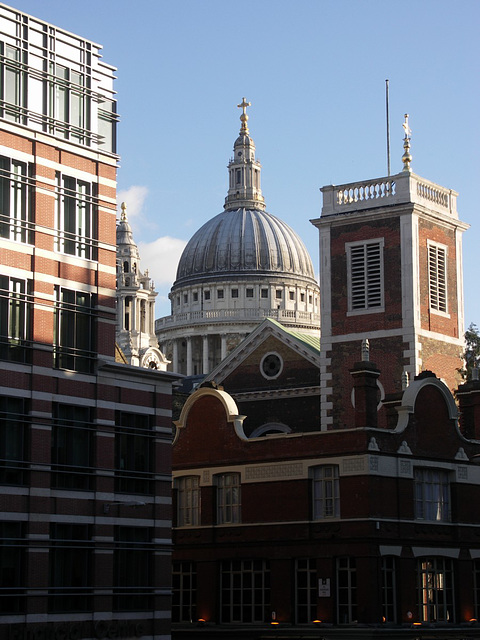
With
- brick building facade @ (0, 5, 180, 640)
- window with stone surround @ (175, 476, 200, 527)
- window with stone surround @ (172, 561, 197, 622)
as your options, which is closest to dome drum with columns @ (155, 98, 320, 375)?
window with stone surround @ (175, 476, 200, 527)

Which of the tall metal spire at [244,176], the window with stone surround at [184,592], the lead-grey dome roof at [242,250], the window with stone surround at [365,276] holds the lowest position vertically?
the window with stone surround at [184,592]

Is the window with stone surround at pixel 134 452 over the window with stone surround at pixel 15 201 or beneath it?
beneath

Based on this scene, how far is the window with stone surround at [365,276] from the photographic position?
2655 inches

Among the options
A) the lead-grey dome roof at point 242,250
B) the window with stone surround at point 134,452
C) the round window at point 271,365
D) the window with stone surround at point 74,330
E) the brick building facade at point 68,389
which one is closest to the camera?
the brick building facade at point 68,389

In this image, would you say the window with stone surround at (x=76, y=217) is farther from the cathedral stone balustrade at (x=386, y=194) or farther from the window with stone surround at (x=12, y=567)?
the cathedral stone balustrade at (x=386, y=194)

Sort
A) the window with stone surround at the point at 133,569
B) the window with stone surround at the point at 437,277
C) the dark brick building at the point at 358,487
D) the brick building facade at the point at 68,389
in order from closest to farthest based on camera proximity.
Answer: the brick building facade at the point at 68,389
the window with stone surround at the point at 133,569
the dark brick building at the point at 358,487
the window with stone surround at the point at 437,277

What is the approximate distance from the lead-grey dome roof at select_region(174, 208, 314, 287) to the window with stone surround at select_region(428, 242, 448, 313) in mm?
106904

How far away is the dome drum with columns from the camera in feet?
569

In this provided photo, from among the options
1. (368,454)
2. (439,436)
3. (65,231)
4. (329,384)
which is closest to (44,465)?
(65,231)

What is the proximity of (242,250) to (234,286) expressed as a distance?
4980 mm

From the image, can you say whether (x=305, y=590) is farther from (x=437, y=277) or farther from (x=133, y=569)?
(x=437, y=277)

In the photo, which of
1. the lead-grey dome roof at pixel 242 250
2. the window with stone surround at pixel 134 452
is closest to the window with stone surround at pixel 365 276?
the window with stone surround at pixel 134 452

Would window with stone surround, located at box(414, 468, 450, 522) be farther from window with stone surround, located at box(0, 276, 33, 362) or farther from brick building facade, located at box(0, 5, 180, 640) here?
window with stone surround, located at box(0, 276, 33, 362)

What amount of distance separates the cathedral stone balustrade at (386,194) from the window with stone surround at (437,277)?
1984mm
